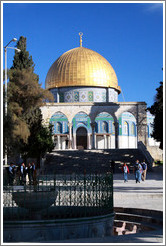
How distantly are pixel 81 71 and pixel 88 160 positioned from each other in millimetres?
20563

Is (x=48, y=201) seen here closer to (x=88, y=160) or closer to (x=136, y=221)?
(x=136, y=221)

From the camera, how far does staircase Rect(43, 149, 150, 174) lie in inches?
940

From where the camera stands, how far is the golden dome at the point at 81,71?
144 feet

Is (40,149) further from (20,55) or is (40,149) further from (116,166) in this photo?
(20,55)

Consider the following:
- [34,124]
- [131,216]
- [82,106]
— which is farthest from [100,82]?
[131,216]

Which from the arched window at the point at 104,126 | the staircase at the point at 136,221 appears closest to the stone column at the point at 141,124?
the arched window at the point at 104,126

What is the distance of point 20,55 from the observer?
1000 inches

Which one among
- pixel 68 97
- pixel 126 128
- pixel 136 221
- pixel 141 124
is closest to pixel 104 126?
pixel 126 128

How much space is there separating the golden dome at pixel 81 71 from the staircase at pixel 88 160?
17147 millimetres

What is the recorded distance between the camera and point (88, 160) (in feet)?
84.2

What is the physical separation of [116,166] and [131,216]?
53.6 feet

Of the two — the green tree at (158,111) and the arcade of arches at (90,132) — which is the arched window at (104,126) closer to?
the arcade of arches at (90,132)

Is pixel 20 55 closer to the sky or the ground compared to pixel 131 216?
closer to the sky

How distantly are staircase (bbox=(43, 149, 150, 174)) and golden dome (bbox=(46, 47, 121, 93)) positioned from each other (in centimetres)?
1715
